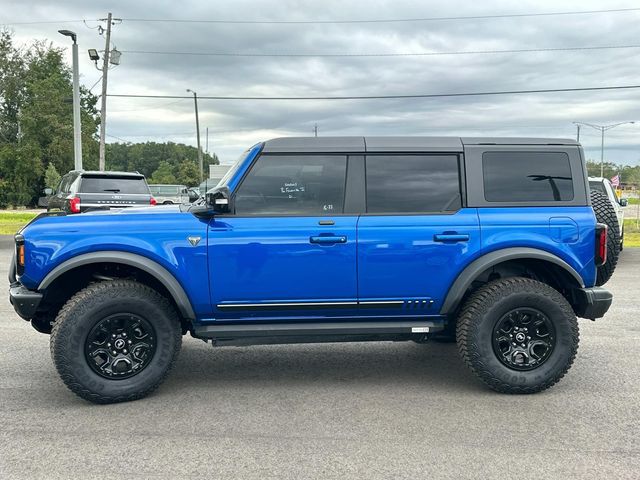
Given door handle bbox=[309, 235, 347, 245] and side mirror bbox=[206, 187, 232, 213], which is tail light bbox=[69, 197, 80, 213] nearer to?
side mirror bbox=[206, 187, 232, 213]

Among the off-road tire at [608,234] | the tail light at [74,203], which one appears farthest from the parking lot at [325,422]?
the tail light at [74,203]

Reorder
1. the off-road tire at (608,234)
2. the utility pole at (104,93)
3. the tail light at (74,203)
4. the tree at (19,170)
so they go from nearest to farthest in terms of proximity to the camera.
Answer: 1. the off-road tire at (608,234)
2. the tail light at (74,203)
3. the utility pole at (104,93)
4. the tree at (19,170)

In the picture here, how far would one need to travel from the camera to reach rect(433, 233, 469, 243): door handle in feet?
14.6

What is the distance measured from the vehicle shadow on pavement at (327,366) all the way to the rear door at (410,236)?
72 centimetres

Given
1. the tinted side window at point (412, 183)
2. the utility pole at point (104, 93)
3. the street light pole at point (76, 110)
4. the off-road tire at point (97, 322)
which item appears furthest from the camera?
the utility pole at point (104, 93)

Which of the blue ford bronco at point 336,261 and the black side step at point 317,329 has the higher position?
the blue ford bronco at point 336,261

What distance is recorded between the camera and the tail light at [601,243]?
15.1ft

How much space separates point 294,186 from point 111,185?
31.6 feet

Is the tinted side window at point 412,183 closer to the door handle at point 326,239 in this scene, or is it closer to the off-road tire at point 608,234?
the door handle at point 326,239

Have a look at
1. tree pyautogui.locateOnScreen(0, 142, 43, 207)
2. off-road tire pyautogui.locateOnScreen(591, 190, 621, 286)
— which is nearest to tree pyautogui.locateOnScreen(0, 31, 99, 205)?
tree pyautogui.locateOnScreen(0, 142, 43, 207)

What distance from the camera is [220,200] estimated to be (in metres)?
4.36

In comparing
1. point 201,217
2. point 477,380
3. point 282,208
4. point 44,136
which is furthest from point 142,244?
point 44,136

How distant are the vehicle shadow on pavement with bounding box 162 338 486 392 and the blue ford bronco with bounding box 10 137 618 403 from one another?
45 centimetres

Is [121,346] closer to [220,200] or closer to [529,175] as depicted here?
[220,200]
